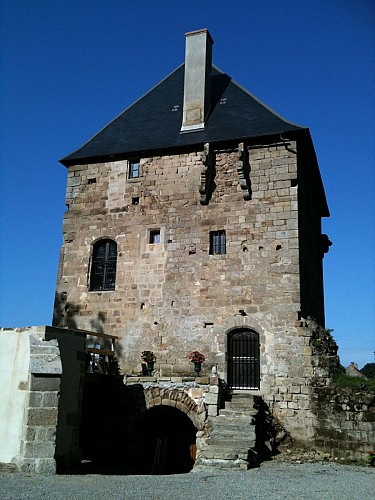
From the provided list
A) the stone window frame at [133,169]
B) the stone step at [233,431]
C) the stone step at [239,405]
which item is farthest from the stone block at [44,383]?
the stone window frame at [133,169]

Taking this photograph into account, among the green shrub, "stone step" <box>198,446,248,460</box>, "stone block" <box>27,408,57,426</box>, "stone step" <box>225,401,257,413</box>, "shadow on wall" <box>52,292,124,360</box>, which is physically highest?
"shadow on wall" <box>52,292,124,360</box>

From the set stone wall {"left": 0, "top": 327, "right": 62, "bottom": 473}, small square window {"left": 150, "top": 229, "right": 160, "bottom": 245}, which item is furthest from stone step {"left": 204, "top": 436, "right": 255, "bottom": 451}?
small square window {"left": 150, "top": 229, "right": 160, "bottom": 245}

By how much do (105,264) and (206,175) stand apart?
3.99m

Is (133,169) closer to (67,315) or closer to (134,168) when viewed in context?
(134,168)

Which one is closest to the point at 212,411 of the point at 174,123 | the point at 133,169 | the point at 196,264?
the point at 196,264

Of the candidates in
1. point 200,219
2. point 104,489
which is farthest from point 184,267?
point 104,489

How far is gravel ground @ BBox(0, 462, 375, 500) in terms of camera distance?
6.77m

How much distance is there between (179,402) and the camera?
36.6ft

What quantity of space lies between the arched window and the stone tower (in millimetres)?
36

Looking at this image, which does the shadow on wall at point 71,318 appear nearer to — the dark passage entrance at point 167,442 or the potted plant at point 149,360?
the potted plant at point 149,360

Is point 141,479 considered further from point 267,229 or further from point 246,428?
point 267,229

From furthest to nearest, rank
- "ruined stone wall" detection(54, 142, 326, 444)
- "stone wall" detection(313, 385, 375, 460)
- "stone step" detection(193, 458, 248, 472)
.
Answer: "ruined stone wall" detection(54, 142, 326, 444)
"stone wall" detection(313, 385, 375, 460)
"stone step" detection(193, 458, 248, 472)

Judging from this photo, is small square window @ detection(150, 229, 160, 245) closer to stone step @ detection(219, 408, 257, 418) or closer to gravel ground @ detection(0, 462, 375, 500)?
stone step @ detection(219, 408, 257, 418)

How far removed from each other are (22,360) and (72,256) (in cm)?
631
